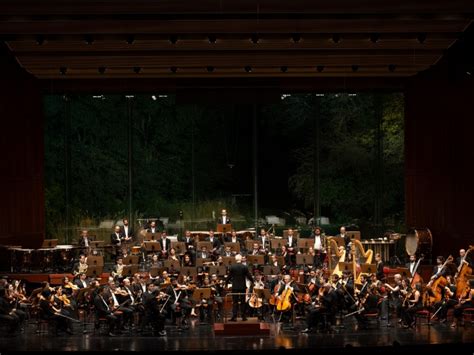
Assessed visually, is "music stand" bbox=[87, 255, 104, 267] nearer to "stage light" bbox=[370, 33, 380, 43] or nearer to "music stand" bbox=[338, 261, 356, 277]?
"music stand" bbox=[338, 261, 356, 277]

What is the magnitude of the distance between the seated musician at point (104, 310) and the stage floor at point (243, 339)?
288 mm

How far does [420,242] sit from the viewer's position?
67.4 ft

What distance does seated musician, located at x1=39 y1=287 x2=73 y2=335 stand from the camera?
15430 millimetres

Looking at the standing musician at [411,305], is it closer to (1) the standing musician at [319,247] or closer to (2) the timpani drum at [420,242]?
(1) the standing musician at [319,247]

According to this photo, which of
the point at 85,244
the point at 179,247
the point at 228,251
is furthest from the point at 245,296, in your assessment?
the point at 85,244

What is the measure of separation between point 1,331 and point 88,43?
591 cm

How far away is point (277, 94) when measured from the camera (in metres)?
22.8

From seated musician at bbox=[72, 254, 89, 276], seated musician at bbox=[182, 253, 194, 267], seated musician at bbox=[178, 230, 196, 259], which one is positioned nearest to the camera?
seated musician at bbox=[72, 254, 89, 276]

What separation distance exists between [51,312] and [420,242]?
364 inches

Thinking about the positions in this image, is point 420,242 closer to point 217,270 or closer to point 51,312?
point 217,270

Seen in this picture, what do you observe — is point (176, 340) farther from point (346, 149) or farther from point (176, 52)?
point (346, 149)

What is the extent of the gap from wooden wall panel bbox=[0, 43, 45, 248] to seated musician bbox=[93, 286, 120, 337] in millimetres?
5397

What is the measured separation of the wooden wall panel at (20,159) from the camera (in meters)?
20.4

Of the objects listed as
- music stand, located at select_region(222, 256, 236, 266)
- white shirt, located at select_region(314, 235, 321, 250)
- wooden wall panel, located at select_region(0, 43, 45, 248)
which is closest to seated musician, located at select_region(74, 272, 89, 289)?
music stand, located at select_region(222, 256, 236, 266)
